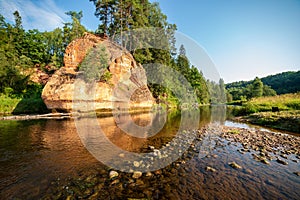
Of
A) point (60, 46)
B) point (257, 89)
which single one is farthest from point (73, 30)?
point (257, 89)

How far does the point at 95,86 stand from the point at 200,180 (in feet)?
55.2

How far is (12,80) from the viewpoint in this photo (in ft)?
82.1

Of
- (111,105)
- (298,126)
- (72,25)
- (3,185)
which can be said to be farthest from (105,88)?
(72,25)

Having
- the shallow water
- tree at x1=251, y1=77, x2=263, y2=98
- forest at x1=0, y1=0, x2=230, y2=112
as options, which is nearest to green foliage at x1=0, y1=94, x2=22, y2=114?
forest at x1=0, y1=0, x2=230, y2=112

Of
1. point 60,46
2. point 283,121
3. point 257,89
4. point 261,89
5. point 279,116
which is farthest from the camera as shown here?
point 257,89

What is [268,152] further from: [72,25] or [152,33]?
[72,25]

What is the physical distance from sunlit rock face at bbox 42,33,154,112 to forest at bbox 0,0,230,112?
5.21 metres

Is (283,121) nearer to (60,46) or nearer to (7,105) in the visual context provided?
(7,105)

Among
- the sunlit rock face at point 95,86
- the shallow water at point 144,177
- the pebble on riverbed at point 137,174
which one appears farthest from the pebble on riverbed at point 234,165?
the sunlit rock face at point 95,86

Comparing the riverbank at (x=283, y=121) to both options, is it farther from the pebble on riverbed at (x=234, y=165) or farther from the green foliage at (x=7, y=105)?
the green foliage at (x=7, y=105)

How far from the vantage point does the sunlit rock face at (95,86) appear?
56.1ft

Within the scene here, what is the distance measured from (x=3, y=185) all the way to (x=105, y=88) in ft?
51.1

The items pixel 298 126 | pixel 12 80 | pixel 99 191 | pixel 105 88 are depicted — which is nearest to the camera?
pixel 99 191

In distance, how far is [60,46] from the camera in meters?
42.2
